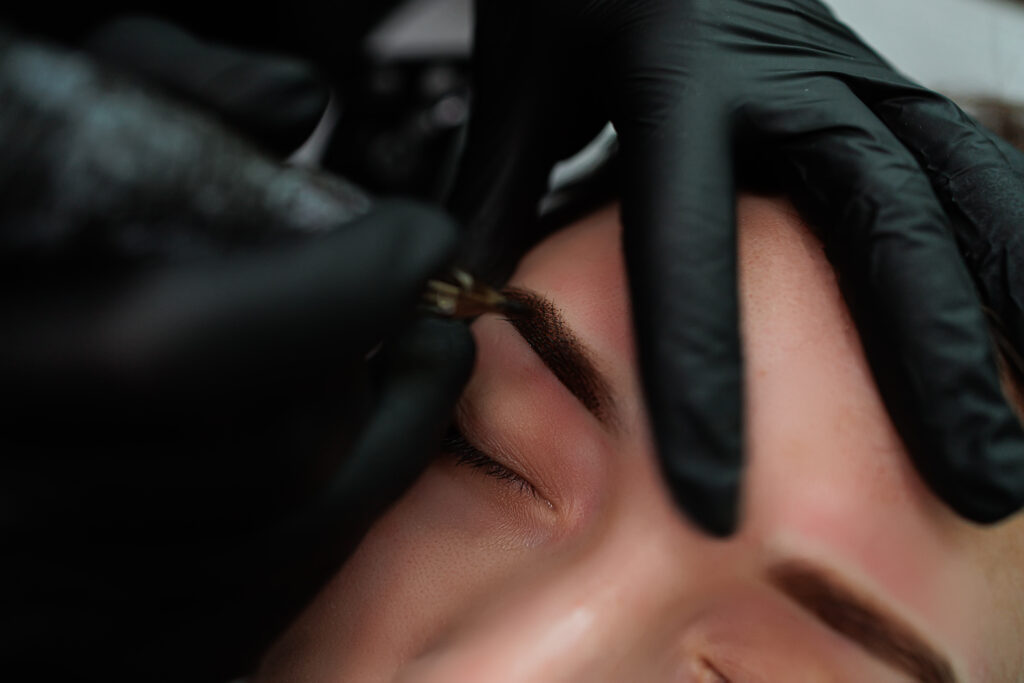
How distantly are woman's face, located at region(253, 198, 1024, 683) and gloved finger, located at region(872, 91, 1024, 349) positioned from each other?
156 millimetres

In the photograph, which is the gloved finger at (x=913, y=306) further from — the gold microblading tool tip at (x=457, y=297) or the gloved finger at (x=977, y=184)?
the gold microblading tool tip at (x=457, y=297)

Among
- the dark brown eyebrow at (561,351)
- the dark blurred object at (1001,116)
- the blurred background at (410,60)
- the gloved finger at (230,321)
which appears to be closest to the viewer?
the gloved finger at (230,321)

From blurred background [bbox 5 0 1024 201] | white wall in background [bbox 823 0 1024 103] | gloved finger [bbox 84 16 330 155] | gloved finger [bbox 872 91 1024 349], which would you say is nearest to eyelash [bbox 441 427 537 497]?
gloved finger [bbox 84 16 330 155]

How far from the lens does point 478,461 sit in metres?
0.63

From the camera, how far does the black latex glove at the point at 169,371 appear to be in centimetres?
36

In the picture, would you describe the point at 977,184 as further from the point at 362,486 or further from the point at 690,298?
the point at 362,486

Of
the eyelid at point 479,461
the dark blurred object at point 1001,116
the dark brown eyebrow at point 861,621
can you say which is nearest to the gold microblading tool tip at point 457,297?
the eyelid at point 479,461

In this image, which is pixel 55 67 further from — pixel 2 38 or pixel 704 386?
pixel 704 386

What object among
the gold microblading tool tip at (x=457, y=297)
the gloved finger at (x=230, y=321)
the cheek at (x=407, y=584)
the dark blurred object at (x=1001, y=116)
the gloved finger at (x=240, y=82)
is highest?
the dark blurred object at (x=1001, y=116)

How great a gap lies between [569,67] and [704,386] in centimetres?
44

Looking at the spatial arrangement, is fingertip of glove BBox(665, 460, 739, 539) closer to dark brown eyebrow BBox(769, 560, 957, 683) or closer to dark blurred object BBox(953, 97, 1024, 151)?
dark brown eyebrow BBox(769, 560, 957, 683)

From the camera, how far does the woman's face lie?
503 mm

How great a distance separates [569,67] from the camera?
765 mm

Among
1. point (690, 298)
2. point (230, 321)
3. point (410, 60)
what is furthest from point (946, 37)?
point (230, 321)
